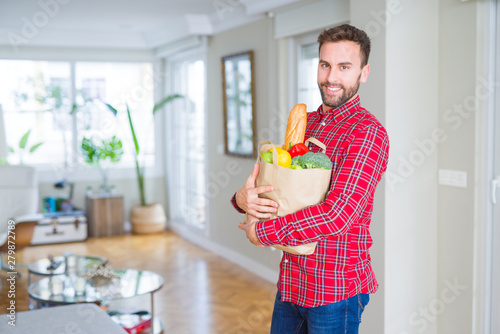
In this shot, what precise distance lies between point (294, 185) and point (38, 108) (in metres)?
6.17

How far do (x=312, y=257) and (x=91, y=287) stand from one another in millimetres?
2361

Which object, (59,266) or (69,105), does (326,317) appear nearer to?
(59,266)

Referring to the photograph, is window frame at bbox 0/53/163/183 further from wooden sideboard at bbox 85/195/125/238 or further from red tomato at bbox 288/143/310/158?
red tomato at bbox 288/143/310/158

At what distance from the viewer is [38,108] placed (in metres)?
6.87

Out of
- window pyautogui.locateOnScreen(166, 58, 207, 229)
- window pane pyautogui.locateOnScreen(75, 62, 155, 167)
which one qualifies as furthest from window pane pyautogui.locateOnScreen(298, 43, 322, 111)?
window pane pyautogui.locateOnScreen(75, 62, 155, 167)

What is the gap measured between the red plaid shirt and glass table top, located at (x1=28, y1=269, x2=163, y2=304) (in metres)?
1.99

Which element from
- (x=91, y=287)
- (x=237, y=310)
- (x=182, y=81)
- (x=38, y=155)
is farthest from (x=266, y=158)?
(x=38, y=155)

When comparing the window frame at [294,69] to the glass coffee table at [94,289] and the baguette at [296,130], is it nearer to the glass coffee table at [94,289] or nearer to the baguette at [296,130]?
the glass coffee table at [94,289]

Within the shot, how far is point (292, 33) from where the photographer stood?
427cm

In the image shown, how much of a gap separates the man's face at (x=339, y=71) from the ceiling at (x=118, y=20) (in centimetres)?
252

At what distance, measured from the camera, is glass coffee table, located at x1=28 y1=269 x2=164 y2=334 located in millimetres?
3324

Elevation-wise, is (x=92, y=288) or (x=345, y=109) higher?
(x=345, y=109)

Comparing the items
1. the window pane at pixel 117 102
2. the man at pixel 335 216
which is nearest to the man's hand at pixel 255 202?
the man at pixel 335 216

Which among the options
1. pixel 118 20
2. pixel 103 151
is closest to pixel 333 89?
pixel 118 20
